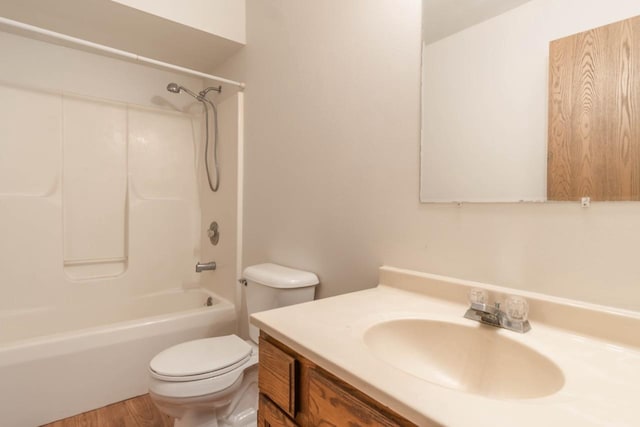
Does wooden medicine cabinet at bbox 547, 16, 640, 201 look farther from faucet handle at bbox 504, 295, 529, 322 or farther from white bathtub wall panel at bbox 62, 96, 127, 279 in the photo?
white bathtub wall panel at bbox 62, 96, 127, 279

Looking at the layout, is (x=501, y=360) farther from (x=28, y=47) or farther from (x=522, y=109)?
(x=28, y=47)

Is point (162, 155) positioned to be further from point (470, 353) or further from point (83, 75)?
point (470, 353)

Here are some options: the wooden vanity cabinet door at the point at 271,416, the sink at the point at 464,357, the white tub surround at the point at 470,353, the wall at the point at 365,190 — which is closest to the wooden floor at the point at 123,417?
the wall at the point at 365,190

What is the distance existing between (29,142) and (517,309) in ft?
8.89

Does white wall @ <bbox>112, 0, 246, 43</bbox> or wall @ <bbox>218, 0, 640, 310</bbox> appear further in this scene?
white wall @ <bbox>112, 0, 246, 43</bbox>

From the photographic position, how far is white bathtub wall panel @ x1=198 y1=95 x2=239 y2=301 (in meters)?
2.18

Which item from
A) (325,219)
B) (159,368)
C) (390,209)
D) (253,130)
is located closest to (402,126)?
(390,209)

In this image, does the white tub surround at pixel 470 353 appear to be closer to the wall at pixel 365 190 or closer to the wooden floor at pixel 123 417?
the wall at pixel 365 190

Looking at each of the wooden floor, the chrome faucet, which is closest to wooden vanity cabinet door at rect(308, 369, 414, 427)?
the wooden floor

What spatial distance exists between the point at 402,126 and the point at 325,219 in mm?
536

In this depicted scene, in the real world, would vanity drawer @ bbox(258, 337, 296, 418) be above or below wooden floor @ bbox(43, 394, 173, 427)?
above

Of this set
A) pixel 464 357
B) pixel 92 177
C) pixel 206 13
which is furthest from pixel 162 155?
pixel 464 357

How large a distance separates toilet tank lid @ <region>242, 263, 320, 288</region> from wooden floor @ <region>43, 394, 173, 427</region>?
2.95 feet

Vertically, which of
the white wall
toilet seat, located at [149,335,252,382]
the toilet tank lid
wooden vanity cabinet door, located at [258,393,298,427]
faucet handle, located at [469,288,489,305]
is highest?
the white wall
